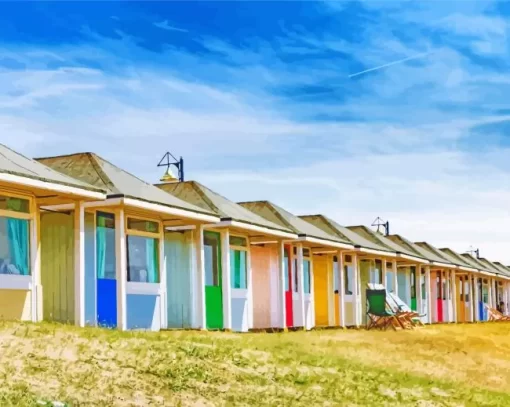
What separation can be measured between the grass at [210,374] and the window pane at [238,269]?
5.08 m

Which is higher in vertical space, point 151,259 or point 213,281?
point 151,259

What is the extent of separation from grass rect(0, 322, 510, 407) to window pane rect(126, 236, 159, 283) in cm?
292

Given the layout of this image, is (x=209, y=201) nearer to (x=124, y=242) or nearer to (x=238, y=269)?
(x=238, y=269)

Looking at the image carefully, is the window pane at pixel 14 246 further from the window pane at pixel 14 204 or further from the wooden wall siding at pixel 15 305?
the wooden wall siding at pixel 15 305

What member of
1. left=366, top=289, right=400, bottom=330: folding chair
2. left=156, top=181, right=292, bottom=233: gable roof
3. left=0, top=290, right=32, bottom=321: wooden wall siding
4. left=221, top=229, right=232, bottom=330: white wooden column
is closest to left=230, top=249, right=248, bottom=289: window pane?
left=156, top=181, right=292, bottom=233: gable roof

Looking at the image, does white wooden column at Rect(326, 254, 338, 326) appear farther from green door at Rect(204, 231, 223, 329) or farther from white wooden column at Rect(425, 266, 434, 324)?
white wooden column at Rect(425, 266, 434, 324)

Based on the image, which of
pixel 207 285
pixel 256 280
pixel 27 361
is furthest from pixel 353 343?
pixel 27 361

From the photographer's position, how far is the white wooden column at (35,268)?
15.0 m

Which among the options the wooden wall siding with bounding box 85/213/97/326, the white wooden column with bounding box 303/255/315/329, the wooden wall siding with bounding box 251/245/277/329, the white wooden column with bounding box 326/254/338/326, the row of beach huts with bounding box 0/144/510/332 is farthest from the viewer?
the white wooden column with bounding box 326/254/338/326

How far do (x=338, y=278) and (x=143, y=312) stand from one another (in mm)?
11812

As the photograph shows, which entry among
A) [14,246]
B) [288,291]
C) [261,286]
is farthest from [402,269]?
[14,246]

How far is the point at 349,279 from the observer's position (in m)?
30.1

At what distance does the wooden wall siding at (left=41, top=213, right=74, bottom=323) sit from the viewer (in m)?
Answer: 16.2

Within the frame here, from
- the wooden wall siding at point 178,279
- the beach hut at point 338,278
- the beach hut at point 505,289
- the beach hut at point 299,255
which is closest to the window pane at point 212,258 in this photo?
the wooden wall siding at point 178,279
